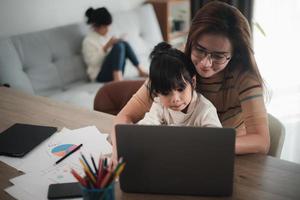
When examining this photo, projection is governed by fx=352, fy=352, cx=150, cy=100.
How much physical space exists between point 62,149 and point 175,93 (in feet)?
1.36

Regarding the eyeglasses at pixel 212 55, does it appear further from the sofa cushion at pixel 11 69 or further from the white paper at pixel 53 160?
the sofa cushion at pixel 11 69

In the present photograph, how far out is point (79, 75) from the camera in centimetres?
292

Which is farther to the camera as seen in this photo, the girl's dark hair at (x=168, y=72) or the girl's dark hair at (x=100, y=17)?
the girl's dark hair at (x=100, y=17)

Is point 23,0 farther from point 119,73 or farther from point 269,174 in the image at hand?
point 269,174

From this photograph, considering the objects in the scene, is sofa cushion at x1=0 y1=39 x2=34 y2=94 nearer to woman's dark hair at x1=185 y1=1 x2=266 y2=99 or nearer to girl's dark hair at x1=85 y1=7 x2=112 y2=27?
girl's dark hair at x1=85 y1=7 x2=112 y2=27

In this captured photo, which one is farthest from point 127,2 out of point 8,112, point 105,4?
point 8,112

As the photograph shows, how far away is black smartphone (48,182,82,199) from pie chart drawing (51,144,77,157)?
183mm

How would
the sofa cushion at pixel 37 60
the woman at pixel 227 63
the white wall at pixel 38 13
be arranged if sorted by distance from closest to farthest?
1. the woman at pixel 227 63
2. the sofa cushion at pixel 37 60
3. the white wall at pixel 38 13

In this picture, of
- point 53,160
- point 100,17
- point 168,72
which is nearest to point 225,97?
point 168,72

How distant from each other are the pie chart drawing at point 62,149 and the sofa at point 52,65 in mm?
1352

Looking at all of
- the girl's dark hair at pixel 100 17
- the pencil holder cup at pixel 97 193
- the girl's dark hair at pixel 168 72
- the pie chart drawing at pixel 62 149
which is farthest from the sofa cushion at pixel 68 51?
the pencil holder cup at pixel 97 193

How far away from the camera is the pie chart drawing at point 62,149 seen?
113 cm

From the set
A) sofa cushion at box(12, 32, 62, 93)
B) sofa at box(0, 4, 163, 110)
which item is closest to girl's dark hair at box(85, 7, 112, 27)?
sofa at box(0, 4, 163, 110)

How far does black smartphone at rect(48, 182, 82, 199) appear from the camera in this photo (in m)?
0.90
